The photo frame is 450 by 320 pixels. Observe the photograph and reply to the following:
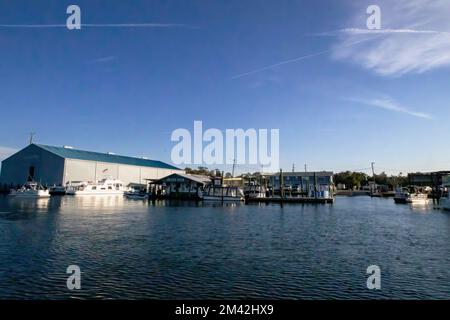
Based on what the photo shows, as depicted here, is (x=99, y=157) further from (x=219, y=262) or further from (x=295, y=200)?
(x=219, y=262)

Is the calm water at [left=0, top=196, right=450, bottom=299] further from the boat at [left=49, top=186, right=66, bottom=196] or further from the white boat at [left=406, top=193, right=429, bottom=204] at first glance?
the boat at [left=49, top=186, right=66, bottom=196]

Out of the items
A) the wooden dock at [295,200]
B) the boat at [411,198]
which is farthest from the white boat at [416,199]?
the wooden dock at [295,200]

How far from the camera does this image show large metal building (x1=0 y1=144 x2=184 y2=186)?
101 m

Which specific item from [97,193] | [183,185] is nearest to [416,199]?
[183,185]

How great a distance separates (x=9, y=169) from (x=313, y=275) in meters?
121

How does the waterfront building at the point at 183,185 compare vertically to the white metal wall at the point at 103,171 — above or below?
below

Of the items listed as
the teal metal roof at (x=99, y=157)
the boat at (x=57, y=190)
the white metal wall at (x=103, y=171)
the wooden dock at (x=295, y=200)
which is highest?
the teal metal roof at (x=99, y=157)

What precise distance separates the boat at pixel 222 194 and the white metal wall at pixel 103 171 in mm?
29916

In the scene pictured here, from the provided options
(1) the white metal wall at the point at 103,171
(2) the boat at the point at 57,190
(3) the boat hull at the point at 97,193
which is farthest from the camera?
(1) the white metal wall at the point at 103,171

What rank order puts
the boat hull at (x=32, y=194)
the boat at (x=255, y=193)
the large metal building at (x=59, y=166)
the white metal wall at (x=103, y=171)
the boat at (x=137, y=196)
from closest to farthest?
the boat at (x=255, y=193)
the boat hull at (x=32, y=194)
the boat at (x=137, y=196)
the large metal building at (x=59, y=166)
the white metal wall at (x=103, y=171)

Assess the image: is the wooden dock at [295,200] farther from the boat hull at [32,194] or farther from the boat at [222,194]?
the boat hull at [32,194]

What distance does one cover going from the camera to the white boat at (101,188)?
97188 millimetres

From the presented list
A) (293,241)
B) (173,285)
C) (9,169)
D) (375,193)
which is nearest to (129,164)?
(9,169)

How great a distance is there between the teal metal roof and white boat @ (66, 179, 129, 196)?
9.14 m
